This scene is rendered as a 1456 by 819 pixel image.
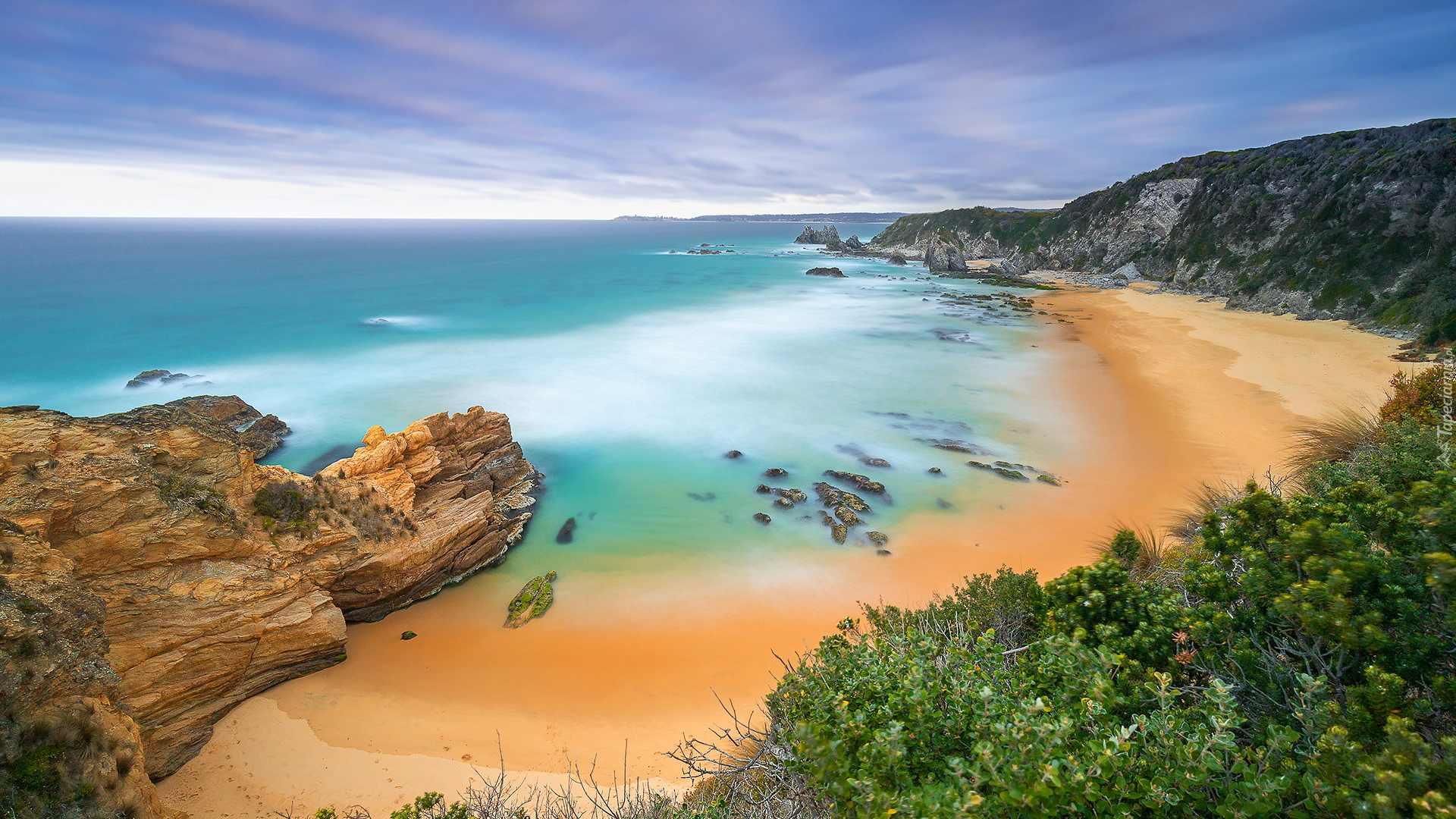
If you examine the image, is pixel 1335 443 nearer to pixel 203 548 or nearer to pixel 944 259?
pixel 203 548

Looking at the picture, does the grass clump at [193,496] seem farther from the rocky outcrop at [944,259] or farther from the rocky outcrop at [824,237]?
the rocky outcrop at [824,237]

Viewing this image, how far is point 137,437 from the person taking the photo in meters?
8.66

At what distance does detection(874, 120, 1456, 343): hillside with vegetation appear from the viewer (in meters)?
30.6

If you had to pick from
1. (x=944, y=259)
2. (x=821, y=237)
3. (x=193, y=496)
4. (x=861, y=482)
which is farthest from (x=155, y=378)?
(x=821, y=237)

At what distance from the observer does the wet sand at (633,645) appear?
8.04 metres

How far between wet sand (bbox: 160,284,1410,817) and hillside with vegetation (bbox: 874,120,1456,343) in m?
18.8

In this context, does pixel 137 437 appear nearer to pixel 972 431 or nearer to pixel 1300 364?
pixel 972 431

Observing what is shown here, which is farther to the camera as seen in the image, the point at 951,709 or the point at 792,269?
the point at 792,269

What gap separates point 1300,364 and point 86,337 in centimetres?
6480

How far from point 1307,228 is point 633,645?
52722 mm

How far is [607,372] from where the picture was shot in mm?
30594

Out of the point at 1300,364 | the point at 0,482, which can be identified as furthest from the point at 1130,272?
the point at 0,482

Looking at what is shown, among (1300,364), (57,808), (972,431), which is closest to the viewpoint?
(57,808)

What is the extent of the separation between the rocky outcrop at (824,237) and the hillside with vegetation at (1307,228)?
5213 centimetres
